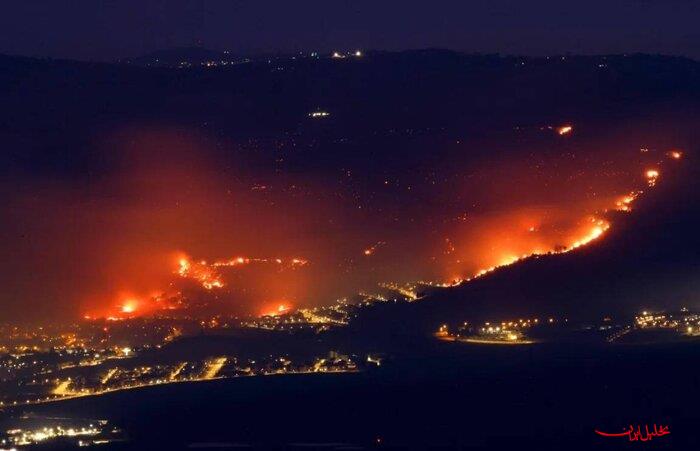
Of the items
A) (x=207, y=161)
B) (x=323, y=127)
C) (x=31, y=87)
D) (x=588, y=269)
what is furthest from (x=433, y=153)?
(x=31, y=87)

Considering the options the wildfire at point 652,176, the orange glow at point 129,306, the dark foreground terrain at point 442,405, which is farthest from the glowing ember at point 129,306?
the wildfire at point 652,176

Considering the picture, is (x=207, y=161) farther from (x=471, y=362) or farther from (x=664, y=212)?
(x=471, y=362)

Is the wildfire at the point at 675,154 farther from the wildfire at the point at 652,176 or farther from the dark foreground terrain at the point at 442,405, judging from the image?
the dark foreground terrain at the point at 442,405

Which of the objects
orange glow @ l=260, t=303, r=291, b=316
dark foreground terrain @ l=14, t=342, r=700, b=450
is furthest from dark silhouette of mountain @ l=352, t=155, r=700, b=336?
dark foreground terrain @ l=14, t=342, r=700, b=450

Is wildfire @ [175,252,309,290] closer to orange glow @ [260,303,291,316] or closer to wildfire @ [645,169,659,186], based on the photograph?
orange glow @ [260,303,291,316]

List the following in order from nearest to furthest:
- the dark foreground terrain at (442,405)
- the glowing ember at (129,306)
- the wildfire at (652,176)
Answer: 1. the dark foreground terrain at (442,405)
2. the glowing ember at (129,306)
3. the wildfire at (652,176)

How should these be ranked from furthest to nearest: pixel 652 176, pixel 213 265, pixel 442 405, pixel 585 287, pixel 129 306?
pixel 652 176
pixel 213 265
pixel 129 306
pixel 585 287
pixel 442 405

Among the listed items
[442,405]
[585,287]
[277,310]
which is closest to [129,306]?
[277,310]

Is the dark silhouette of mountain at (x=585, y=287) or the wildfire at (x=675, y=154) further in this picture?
the wildfire at (x=675, y=154)

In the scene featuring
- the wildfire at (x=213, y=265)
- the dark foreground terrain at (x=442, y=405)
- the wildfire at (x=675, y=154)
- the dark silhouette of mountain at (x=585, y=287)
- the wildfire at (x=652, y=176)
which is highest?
the wildfire at (x=675, y=154)

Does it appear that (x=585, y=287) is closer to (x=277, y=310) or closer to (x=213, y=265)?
(x=277, y=310)

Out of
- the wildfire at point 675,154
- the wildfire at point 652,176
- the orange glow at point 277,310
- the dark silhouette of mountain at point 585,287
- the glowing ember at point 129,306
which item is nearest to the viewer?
the dark silhouette of mountain at point 585,287

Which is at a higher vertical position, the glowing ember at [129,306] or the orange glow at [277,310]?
the glowing ember at [129,306]
